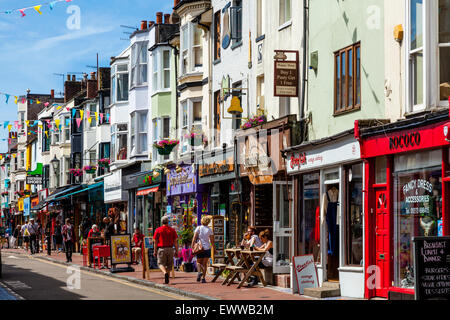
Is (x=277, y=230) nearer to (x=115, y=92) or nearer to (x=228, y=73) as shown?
(x=228, y=73)

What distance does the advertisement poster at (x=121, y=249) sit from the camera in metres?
27.3

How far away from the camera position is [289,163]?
2266cm

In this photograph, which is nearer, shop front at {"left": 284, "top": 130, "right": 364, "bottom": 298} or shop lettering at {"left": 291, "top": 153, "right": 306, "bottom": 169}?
shop front at {"left": 284, "top": 130, "right": 364, "bottom": 298}

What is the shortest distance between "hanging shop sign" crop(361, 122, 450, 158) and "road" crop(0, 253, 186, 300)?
5722mm

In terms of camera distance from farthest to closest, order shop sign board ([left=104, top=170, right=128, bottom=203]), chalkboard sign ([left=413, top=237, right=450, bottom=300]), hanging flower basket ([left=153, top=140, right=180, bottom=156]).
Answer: shop sign board ([left=104, top=170, right=128, bottom=203]) → hanging flower basket ([left=153, top=140, right=180, bottom=156]) → chalkboard sign ([left=413, top=237, right=450, bottom=300])

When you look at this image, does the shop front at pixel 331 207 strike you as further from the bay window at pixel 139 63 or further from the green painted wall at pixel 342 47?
the bay window at pixel 139 63

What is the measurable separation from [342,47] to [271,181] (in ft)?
17.3

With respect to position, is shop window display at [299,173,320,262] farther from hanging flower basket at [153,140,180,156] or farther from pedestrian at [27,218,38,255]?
pedestrian at [27,218,38,255]

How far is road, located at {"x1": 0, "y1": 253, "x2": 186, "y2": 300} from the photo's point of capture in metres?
18.3

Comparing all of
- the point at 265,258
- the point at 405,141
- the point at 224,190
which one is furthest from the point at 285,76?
the point at 224,190

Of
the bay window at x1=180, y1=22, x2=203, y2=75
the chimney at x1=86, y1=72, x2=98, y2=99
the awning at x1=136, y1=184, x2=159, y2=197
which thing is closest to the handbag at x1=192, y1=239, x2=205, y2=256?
the bay window at x1=180, y1=22, x2=203, y2=75

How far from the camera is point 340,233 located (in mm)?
19312

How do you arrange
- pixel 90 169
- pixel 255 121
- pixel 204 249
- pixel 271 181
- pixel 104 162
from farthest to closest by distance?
pixel 90 169
pixel 104 162
pixel 255 121
pixel 271 181
pixel 204 249

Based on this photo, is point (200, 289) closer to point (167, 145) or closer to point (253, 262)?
point (253, 262)
